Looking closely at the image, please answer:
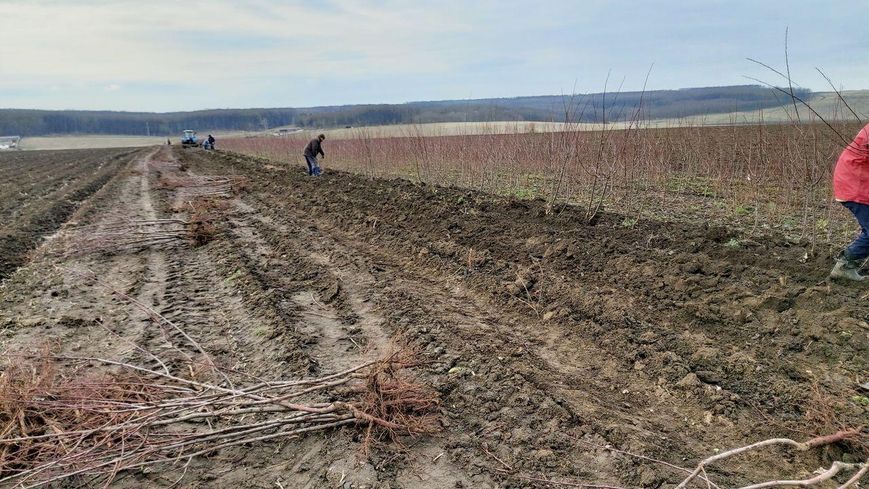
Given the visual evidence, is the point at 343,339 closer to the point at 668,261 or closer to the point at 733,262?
the point at 668,261

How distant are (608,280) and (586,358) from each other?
1.48m

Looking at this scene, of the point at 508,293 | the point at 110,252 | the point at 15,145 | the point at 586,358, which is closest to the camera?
the point at 586,358

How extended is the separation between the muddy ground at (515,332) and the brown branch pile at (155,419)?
124mm

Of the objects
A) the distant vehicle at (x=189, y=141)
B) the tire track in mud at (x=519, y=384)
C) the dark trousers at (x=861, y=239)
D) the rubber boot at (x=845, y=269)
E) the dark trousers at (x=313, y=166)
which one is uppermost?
the distant vehicle at (x=189, y=141)

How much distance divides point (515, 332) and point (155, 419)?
2.64m

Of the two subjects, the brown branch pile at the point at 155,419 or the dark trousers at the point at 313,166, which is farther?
the dark trousers at the point at 313,166

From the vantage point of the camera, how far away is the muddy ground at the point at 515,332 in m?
2.54

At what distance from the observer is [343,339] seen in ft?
13.2

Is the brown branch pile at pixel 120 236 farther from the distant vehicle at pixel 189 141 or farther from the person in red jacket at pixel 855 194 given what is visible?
the distant vehicle at pixel 189 141

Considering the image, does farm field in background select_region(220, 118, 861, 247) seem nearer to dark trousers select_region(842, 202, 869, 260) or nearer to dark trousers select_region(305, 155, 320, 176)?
dark trousers select_region(842, 202, 869, 260)

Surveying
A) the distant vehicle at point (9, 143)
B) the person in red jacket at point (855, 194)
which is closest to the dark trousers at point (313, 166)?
the person in red jacket at point (855, 194)

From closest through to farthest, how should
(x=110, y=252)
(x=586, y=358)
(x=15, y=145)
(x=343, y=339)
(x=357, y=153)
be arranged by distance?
1. (x=586, y=358)
2. (x=343, y=339)
3. (x=110, y=252)
4. (x=357, y=153)
5. (x=15, y=145)

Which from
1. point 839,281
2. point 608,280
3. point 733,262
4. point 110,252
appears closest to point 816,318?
point 839,281

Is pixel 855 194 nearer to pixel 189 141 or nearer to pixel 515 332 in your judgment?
pixel 515 332
